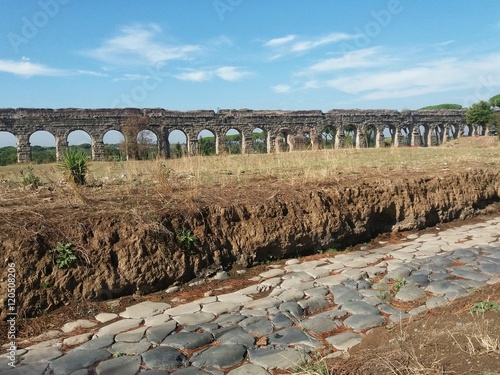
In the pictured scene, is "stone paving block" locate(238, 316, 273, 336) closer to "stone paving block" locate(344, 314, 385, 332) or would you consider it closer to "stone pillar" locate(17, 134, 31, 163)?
"stone paving block" locate(344, 314, 385, 332)

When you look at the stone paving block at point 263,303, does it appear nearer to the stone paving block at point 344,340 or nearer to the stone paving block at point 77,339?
the stone paving block at point 344,340

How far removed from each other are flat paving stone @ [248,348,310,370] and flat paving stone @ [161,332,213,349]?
16.2 inches

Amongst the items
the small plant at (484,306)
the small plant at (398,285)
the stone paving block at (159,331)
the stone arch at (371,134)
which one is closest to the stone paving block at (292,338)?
the stone paving block at (159,331)

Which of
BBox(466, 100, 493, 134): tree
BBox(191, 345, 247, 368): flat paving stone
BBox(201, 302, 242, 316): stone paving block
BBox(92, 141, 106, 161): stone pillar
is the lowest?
BBox(201, 302, 242, 316): stone paving block

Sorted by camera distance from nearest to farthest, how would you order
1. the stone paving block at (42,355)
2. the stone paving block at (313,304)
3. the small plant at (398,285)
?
the stone paving block at (42,355) < the stone paving block at (313,304) < the small plant at (398,285)

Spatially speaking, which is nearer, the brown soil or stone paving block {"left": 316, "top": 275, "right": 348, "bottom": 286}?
the brown soil

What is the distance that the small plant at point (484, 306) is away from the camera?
3.10 meters

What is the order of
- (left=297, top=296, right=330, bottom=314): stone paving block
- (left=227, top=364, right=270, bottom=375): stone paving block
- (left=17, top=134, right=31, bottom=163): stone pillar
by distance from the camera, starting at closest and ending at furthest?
(left=227, top=364, right=270, bottom=375): stone paving block → (left=297, top=296, right=330, bottom=314): stone paving block → (left=17, top=134, right=31, bottom=163): stone pillar

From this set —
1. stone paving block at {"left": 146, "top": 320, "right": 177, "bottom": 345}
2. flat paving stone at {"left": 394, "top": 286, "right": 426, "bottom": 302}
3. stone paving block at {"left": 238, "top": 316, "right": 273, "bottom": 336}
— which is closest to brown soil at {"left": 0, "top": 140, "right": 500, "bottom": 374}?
flat paving stone at {"left": 394, "top": 286, "right": 426, "bottom": 302}

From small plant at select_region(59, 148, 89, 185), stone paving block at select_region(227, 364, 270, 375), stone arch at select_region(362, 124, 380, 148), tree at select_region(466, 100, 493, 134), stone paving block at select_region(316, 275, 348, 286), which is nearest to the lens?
stone paving block at select_region(227, 364, 270, 375)

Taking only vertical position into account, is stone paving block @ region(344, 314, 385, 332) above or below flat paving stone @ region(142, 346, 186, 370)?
below

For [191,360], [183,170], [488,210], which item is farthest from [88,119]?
[191,360]

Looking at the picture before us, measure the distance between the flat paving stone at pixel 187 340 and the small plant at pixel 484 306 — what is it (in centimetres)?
205

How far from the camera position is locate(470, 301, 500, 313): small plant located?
3097mm
